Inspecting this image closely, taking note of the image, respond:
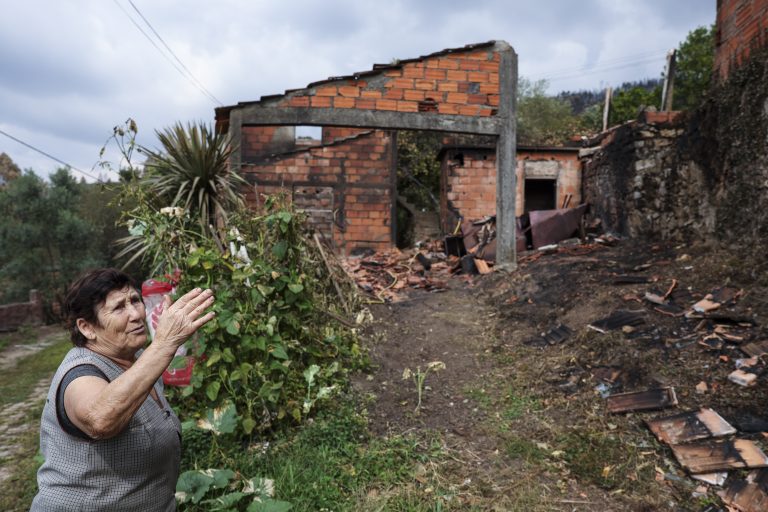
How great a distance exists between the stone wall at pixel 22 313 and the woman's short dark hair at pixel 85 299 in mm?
12671

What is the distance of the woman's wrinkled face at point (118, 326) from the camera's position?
64.6 inches

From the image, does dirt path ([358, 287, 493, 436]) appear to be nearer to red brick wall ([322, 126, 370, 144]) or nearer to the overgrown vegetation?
red brick wall ([322, 126, 370, 144])

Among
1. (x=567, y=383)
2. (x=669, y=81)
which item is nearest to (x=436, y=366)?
(x=567, y=383)

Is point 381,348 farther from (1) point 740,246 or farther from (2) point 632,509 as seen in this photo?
(1) point 740,246

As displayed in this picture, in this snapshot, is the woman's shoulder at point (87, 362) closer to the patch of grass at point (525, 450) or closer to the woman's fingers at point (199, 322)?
the woman's fingers at point (199, 322)

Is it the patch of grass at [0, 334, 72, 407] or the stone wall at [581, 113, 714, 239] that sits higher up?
the stone wall at [581, 113, 714, 239]

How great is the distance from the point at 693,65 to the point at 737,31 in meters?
20.9

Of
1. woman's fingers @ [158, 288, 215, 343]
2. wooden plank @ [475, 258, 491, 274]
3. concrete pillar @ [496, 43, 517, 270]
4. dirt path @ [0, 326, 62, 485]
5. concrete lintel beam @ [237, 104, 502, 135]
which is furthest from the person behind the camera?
wooden plank @ [475, 258, 491, 274]

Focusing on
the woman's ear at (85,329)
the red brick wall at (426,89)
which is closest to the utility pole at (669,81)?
the red brick wall at (426,89)

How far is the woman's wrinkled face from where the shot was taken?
1.64 m

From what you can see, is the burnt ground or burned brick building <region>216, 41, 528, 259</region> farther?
burned brick building <region>216, 41, 528, 259</region>

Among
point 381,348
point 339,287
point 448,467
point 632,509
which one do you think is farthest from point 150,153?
point 632,509

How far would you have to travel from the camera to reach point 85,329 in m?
1.63

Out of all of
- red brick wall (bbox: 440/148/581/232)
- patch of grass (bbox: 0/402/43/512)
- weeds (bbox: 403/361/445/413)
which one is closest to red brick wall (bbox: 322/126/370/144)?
red brick wall (bbox: 440/148/581/232)
